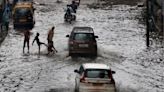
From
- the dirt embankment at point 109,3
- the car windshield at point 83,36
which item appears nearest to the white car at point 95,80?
the car windshield at point 83,36

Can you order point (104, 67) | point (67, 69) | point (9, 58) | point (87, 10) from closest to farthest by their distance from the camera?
point (104, 67) < point (67, 69) < point (9, 58) < point (87, 10)

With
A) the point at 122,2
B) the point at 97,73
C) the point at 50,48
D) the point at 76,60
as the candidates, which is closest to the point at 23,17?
the point at 50,48

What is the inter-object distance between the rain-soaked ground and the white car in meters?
2.28

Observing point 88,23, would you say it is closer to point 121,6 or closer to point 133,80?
point 121,6

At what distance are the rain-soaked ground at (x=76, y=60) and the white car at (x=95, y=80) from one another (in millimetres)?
2281

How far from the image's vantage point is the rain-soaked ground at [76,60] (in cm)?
2467

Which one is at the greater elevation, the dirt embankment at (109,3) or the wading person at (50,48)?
the dirt embankment at (109,3)

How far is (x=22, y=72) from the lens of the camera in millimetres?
27453

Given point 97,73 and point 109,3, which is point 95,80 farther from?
point 109,3

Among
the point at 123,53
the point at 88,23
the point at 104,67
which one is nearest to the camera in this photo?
the point at 104,67

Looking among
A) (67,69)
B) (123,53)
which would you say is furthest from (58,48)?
(67,69)

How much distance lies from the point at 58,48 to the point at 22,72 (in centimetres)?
818

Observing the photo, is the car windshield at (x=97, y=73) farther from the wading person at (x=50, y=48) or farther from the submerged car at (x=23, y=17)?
the submerged car at (x=23, y=17)

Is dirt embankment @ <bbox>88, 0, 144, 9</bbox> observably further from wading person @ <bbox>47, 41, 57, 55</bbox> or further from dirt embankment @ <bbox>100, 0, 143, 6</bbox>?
wading person @ <bbox>47, 41, 57, 55</bbox>
